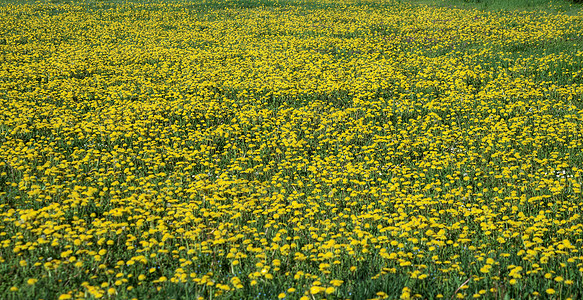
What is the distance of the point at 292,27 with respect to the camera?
69.8 ft

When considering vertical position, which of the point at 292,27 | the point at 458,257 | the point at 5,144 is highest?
the point at 292,27

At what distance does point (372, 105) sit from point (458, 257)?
551 cm

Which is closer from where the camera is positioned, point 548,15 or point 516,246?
point 516,246

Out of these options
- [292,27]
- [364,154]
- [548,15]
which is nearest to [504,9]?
[548,15]

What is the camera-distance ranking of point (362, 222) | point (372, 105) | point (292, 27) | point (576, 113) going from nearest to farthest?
point (362, 222)
point (576, 113)
point (372, 105)
point (292, 27)

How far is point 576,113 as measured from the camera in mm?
8789

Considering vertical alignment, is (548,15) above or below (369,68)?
above

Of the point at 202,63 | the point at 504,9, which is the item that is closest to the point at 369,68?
the point at 202,63

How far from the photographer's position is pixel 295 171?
724 centimetres

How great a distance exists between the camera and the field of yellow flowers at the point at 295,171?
4.39 metres

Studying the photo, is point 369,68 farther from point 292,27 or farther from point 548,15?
point 548,15

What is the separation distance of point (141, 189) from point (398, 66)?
943 cm

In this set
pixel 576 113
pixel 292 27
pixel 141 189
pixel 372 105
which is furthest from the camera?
pixel 292 27

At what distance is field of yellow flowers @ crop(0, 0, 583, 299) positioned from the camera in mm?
4387
